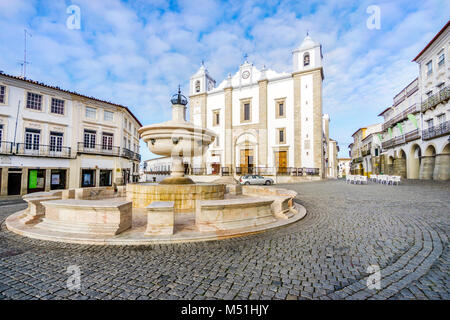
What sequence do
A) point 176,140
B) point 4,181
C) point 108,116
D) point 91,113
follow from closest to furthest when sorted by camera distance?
point 176,140 < point 4,181 < point 91,113 < point 108,116

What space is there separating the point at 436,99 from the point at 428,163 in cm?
625

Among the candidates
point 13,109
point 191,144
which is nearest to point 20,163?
point 13,109

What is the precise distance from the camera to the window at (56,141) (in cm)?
1770

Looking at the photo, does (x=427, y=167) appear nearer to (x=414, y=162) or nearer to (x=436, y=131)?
(x=436, y=131)

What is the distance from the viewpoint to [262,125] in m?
29.1

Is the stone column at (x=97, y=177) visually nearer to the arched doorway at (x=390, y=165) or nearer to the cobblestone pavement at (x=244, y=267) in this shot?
the cobblestone pavement at (x=244, y=267)

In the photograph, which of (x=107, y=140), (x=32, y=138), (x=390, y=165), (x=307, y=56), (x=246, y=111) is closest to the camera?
(x=32, y=138)

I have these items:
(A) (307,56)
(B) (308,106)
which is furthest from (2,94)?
(A) (307,56)

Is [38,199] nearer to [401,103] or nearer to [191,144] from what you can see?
[191,144]

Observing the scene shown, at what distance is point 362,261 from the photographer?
9.33ft

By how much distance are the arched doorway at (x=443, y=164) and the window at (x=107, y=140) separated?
31.8 meters

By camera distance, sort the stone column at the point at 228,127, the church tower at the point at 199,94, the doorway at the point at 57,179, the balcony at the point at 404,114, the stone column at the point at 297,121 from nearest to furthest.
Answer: the doorway at the point at 57,179, the balcony at the point at 404,114, the stone column at the point at 297,121, the stone column at the point at 228,127, the church tower at the point at 199,94

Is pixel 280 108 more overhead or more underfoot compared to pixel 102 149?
more overhead

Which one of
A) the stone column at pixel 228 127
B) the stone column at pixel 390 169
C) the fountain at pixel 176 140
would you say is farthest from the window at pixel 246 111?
the fountain at pixel 176 140
